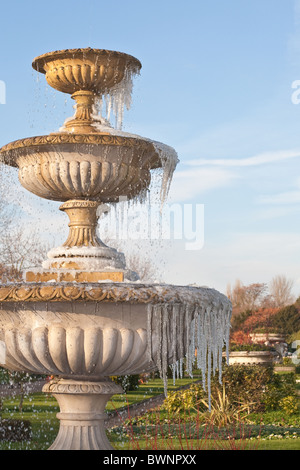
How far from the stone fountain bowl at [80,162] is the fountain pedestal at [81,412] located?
170 cm

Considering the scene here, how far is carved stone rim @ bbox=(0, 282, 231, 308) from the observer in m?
4.89

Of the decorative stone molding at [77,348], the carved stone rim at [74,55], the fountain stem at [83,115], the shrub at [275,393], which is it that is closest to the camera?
the decorative stone molding at [77,348]

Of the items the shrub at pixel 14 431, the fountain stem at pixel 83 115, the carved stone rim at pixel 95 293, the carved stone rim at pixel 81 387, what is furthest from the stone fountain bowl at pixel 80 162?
the shrub at pixel 14 431

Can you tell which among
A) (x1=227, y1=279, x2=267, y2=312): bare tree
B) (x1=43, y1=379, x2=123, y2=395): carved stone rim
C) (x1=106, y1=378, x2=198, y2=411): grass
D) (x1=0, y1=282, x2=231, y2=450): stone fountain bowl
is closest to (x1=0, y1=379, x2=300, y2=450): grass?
(x1=106, y1=378, x2=198, y2=411): grass

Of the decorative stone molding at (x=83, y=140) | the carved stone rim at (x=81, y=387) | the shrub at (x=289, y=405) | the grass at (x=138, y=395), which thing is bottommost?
the grass at (x=138, y=395)

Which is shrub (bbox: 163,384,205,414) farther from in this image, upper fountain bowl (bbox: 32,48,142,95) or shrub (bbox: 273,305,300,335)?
shrub (bbox: 273,305,300,335)

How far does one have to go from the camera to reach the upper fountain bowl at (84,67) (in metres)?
6.20

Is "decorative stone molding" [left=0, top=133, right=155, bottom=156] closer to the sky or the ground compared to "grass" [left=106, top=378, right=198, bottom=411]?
closer to the sky

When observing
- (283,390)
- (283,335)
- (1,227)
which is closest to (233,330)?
(283,335)

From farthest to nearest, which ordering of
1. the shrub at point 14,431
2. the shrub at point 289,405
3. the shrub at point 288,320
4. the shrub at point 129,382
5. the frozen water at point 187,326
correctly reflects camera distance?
1. the shrub at point 288,320
2. the shrub at point 129,382
3. the shrub at point 289,405
4. the shrub at point 14,431
5. the frozen water at point 187,326

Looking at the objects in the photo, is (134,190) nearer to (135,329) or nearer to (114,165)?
(114,165)

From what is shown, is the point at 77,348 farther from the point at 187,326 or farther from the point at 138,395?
the point at 138,395

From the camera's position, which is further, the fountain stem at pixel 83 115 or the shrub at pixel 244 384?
the shrub at pixel 244 384

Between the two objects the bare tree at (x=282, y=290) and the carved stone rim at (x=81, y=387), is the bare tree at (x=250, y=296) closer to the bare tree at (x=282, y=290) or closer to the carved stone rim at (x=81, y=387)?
the bare tree at (x=282, y=290)
